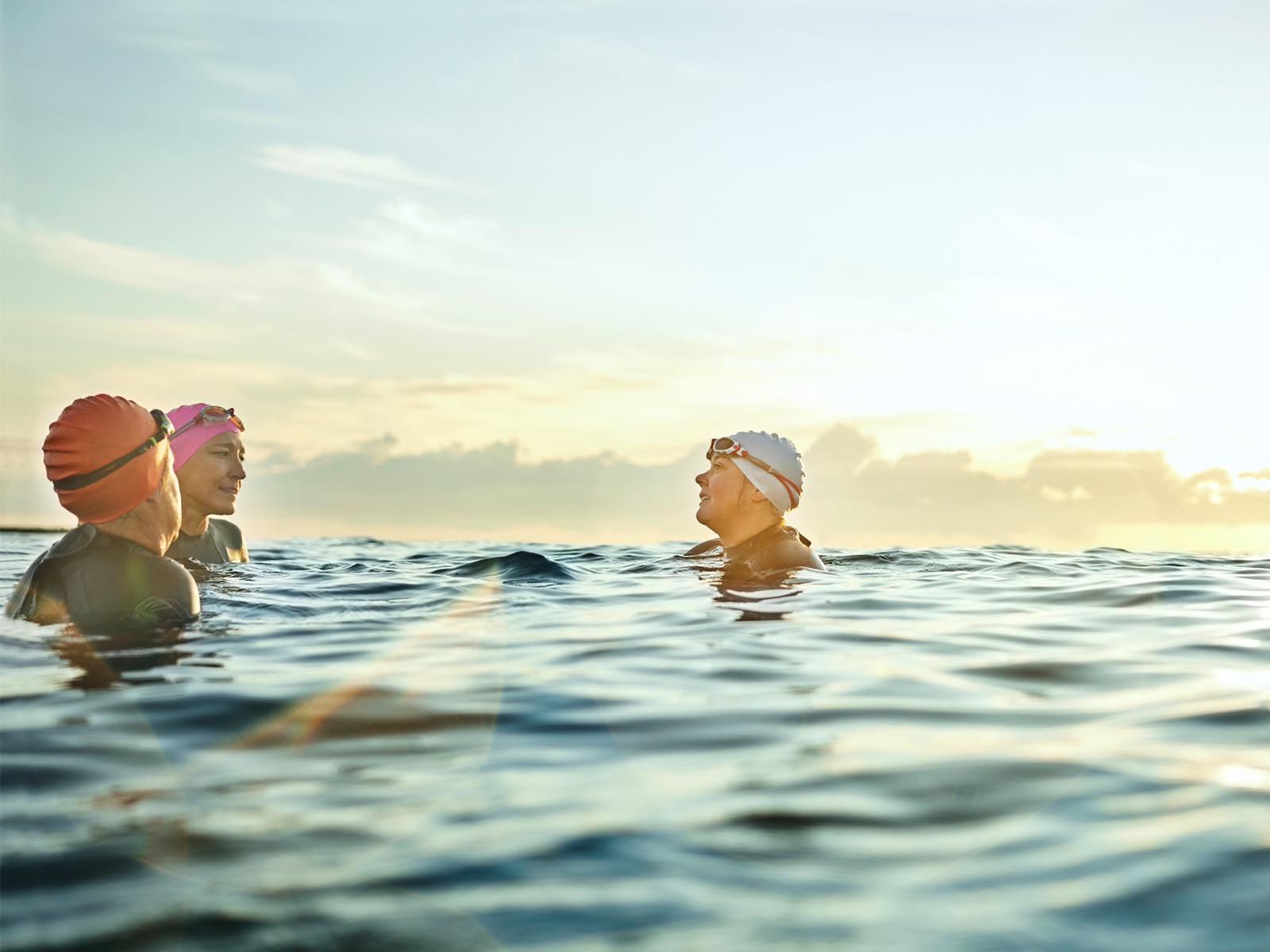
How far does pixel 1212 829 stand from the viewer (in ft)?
12.4

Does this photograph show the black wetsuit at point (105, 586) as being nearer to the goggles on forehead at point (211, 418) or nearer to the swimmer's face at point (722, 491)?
the goggles on forehead at point (211, 418)

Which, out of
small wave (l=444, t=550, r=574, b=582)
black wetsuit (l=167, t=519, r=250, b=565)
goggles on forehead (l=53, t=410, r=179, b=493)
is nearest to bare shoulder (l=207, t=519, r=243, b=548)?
black wetsuit (l=167, t=519, r=250, b=565)

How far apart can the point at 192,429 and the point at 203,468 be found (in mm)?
563

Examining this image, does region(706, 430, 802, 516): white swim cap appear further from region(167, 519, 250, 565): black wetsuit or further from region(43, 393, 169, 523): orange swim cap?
region(43, 393, 169, 523): orange swim cap

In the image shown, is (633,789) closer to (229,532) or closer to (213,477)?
(213,477)

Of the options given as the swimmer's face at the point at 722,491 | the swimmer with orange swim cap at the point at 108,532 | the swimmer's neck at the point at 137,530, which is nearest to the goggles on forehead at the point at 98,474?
the swimmer with orange swim cap at the point at 108,532

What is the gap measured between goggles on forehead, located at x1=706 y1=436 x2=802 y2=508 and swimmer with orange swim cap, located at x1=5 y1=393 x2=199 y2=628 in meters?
6.72

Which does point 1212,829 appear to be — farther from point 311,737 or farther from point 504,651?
point 504,651

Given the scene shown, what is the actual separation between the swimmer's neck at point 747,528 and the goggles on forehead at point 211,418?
18.9ft

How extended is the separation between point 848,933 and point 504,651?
4.83m

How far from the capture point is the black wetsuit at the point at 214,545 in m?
12.6

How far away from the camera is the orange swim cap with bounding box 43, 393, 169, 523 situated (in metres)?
7.10

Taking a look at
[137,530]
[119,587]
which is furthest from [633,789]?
[137,530]

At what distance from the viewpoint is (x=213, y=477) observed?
39.6ft
